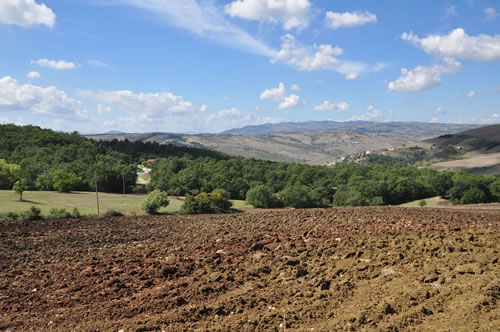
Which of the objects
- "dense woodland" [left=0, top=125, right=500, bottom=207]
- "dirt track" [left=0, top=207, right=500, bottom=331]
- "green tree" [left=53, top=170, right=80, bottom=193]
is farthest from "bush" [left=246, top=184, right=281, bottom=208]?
"dirt track" [left=0, top=207, right=500, bottom=331]

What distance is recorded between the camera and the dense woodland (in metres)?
77.2

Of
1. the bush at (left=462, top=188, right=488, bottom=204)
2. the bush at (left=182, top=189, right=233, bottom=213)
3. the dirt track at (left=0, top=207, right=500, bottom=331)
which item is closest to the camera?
the dirt track at (left=0, top=207, right=500, bottom=331)

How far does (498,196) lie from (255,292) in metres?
86.2

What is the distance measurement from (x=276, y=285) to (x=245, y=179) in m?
90.9

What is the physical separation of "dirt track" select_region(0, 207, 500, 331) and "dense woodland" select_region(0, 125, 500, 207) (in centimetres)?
4264

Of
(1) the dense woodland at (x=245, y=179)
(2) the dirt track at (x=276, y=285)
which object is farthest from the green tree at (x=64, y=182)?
(2) the dirt track at (x=276, y=285)

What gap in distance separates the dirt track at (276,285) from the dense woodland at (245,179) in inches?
1679

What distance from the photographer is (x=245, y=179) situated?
102875 mm

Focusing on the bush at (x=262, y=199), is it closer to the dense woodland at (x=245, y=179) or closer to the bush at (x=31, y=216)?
the dense woodland at (x=245, y=179)

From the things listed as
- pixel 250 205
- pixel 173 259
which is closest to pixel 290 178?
pixel 250 205

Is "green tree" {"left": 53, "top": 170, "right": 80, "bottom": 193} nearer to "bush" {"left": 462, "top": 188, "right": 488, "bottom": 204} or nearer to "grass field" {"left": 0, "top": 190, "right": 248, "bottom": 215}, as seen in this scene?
"grass field" {"left": 0, "top": 190, "right": 248, "bottom": 215}

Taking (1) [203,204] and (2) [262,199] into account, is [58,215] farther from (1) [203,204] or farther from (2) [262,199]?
(2) [262,199]

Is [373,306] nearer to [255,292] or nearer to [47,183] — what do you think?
[255,292]

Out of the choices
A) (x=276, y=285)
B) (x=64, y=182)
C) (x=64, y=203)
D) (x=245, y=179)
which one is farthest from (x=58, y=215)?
(x=245, y=179)
